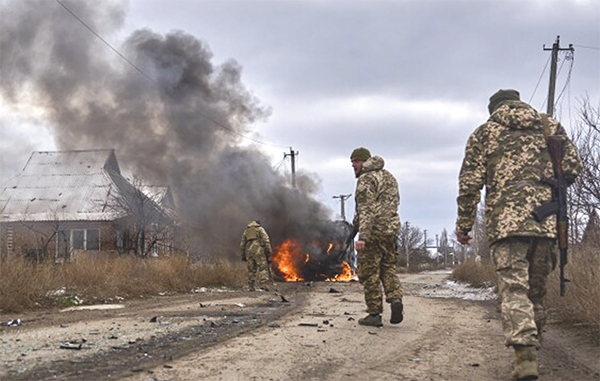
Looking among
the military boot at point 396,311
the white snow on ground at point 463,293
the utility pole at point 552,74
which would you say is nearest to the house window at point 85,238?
the white snow on ground at point 463,293

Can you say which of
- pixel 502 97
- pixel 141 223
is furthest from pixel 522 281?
pixel 141 223

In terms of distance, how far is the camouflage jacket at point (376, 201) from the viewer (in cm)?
707

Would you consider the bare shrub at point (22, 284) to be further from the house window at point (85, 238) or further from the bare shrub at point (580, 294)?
the house window at point (85, 238)

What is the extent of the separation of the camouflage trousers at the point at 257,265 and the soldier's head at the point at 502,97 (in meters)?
11.9

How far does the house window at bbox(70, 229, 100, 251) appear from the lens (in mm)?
33719

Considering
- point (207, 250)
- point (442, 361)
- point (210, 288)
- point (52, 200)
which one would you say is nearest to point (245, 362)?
point (442, 361)

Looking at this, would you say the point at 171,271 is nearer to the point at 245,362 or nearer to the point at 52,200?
the point at 245,362

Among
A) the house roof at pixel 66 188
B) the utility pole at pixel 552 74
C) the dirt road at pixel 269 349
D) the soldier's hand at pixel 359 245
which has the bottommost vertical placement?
the dirt road at pixel 269 349

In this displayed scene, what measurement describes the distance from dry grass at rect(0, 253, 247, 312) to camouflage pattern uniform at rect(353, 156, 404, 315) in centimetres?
507

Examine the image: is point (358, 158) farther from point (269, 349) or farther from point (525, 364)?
point (525, 364)

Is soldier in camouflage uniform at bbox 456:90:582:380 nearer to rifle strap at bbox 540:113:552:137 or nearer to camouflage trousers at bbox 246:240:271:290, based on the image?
rifle strap at bbox 540:113:552:137

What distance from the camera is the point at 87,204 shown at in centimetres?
3456

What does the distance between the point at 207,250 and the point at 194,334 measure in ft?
59.9

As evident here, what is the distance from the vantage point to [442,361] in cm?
486
